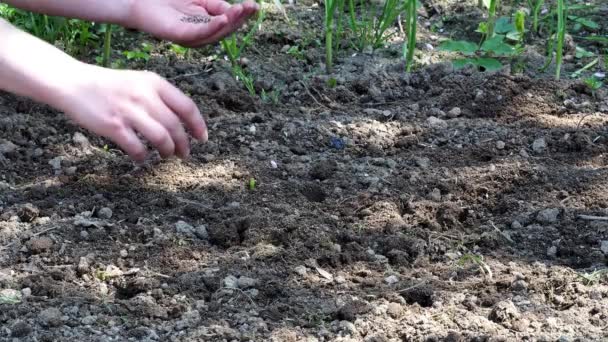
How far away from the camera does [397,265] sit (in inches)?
115

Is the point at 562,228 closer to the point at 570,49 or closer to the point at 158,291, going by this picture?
the point at 158,291

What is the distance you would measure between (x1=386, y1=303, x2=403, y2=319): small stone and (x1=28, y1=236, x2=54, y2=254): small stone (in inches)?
36.3

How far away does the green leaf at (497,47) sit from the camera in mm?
4129

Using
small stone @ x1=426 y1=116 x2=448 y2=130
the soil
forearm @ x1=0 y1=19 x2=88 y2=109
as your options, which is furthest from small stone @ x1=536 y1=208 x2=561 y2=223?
forearm @ x1=0 y1=19 x2=88 y2=109

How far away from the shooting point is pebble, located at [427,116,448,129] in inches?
146

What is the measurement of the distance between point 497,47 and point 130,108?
262cm

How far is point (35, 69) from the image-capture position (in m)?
1.84

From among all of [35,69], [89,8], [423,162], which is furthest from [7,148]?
[35,69]

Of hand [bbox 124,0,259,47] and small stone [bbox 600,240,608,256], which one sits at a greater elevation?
hand [bbox 124,0,259,47]

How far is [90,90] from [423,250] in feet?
4.67

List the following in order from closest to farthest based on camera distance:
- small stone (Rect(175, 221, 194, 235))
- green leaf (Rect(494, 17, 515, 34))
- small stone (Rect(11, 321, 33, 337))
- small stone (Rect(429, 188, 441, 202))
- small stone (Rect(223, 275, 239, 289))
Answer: small stone (Rect(11, 321, 33, 337)) → small stone (Rect(223, 275, 239, 289)) → small stone (Rect(175, 221, 194, 235)) → small stone (Rect(429, 188, 441, 202)) → green leaf (Rect(494, 17, 515, 34))

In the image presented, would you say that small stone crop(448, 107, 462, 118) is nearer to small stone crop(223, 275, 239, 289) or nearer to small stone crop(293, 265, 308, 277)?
small stone crop(293, 265, 308, 277)

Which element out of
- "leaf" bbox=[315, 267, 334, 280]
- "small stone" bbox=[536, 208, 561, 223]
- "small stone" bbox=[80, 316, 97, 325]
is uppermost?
"small stone" bbox=[80, 316, 97, 325]

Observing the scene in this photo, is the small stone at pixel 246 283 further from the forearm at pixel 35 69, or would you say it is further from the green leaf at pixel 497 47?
the green leaf at pixel 497 47
